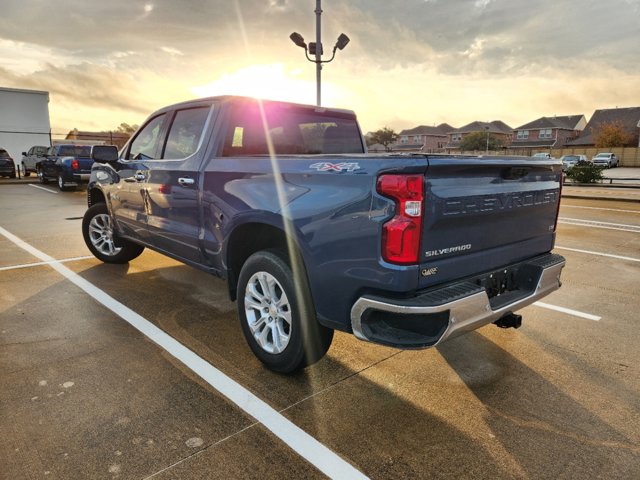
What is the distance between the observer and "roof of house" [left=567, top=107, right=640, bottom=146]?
216ft

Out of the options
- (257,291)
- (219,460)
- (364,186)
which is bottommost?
(219,460)

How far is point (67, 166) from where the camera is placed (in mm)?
16391

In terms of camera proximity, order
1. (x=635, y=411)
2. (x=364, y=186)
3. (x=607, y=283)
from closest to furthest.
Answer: (x=364, y=186)
(x=635, y=411)
(x=607, y=283)

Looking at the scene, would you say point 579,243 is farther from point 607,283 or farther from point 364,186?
point 364,186

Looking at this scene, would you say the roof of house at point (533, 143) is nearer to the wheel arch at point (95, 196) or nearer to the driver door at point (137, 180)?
the wheel arch at point (95, 196)

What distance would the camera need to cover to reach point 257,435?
98.1 inches

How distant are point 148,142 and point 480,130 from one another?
282 feet

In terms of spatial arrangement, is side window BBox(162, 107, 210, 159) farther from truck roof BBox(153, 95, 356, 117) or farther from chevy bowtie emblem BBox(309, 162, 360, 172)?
chevy bowtie emblem BBox(309, 162, 360, 172)

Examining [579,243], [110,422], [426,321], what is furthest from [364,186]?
[579,243]

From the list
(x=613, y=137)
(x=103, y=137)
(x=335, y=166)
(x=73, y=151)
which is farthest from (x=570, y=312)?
(x=613, y=137)

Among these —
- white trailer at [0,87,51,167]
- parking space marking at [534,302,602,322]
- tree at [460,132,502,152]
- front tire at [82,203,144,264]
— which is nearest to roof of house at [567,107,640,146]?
tree at [460,132,502,152]

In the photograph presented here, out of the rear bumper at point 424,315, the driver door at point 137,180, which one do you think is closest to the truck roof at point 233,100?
the driver door at point 137,180

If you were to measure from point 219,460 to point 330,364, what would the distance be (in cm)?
122

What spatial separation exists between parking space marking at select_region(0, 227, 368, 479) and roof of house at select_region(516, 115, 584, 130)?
282ft
